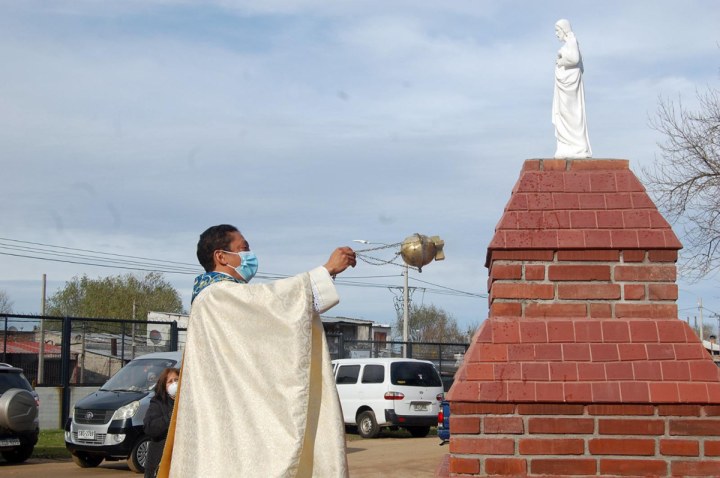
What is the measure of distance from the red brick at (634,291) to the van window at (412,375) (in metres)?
17.2

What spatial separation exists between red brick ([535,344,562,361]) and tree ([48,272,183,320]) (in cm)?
6320

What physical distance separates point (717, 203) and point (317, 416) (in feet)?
52.7

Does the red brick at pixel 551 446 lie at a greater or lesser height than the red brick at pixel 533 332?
lesser

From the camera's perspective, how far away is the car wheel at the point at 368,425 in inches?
848

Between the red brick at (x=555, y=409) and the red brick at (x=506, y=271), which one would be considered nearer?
the red brick at (x=555, y=409)

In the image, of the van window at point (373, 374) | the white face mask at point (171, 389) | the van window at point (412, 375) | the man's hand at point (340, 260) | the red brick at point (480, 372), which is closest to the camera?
the man's hand at point (340, 260)

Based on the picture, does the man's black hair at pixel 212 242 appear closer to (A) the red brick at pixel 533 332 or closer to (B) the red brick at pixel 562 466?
(A) the red brick at pixel 533 332

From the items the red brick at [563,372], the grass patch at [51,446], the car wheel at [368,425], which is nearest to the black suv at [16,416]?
the grass patch at [51,446]

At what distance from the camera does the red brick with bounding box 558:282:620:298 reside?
448cm

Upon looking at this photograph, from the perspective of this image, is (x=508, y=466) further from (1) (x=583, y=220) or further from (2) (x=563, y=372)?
(1) (x=583, y=220)

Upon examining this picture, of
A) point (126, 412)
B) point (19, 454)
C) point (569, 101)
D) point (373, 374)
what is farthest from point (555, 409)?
point (373, 374)

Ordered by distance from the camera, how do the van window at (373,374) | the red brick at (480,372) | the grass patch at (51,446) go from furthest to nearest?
the van window at (373,374), the grass patch at (51,446), the red brick at (480,372)

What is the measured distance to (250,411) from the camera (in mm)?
3994

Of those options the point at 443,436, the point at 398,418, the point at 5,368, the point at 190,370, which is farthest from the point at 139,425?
the point at 190,370
